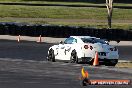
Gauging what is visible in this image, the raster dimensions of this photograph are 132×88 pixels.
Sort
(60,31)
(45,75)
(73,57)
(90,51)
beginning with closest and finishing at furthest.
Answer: (45,75) < (90,51) < (73,57) < (60,31)

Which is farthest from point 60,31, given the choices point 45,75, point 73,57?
point 45,75

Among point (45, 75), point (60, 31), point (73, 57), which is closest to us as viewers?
point (45, 75)

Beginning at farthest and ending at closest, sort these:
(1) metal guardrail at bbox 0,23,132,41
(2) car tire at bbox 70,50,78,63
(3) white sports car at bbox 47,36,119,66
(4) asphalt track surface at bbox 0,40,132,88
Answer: (1) metal guardrail at bbox 0,23,132,41 → (2) car tire at bbox 70,50,78,63 → (3) white sports car at bbox 47,36,119,66 → (4) asphalt track surface at bbox 0,40,132,88

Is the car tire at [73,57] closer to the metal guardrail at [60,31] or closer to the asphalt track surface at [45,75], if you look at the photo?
the asphalt track surface at [45,75]

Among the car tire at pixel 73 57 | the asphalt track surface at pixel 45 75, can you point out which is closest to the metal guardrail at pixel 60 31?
the car tire at pixel 73 57

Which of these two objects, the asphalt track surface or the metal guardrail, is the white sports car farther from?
the metal guardrail

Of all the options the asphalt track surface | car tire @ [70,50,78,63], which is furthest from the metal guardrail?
the asphalt track surface

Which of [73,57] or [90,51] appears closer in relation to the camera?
[90,51]

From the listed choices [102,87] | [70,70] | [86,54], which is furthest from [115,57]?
[102,87]

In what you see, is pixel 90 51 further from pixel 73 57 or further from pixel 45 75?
pixel 45 75

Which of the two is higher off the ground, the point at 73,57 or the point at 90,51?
the point at 90,51

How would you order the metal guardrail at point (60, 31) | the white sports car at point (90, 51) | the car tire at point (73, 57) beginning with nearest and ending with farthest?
the white sports car at point (90, 51) → the car tire at point (73, 57) → the metal guardrail at point (60, 31)

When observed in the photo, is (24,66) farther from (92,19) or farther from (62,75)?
(92,19)

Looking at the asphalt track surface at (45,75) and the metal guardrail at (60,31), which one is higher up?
the metal guardrail at (60,31)
